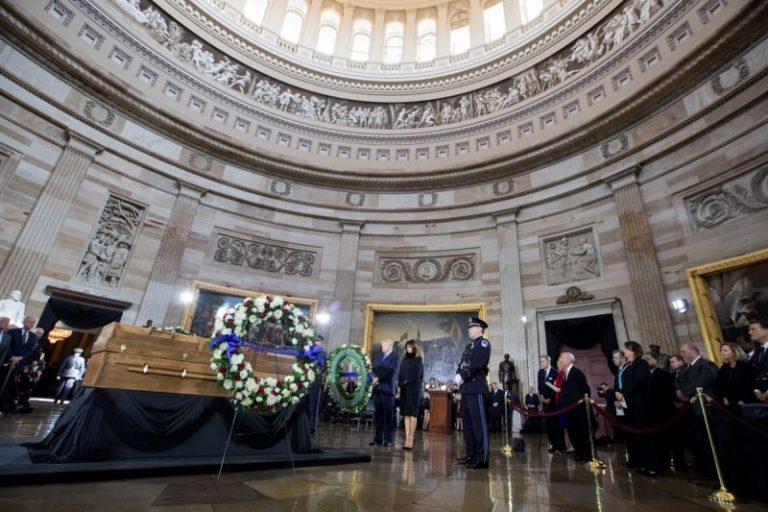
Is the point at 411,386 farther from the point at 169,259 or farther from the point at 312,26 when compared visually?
the point at 312,26

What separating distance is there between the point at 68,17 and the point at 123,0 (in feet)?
7.81

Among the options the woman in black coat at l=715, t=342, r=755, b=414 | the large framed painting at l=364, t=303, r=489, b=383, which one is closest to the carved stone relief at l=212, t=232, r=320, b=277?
the large framed painting at l=364, t=303, r=489, b=383

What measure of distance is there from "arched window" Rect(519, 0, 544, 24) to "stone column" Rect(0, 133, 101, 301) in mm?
18963

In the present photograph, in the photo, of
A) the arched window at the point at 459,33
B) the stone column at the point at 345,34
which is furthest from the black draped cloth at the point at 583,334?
the stone column at the point at 345,34

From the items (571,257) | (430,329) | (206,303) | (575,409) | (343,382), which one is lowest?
(575,409)

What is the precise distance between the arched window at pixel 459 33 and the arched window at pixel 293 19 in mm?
8068

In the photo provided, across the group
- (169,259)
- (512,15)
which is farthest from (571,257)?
(169,259)

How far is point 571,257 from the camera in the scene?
1251cm

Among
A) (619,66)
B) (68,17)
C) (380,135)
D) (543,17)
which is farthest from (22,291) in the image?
(543,17)

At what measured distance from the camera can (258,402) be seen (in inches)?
163

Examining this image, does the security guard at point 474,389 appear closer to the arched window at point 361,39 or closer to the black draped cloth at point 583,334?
the black draped cloth at point 583,334

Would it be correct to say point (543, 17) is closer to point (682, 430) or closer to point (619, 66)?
point (619, 66)

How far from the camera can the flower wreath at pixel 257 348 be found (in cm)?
414

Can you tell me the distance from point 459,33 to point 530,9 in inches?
143
